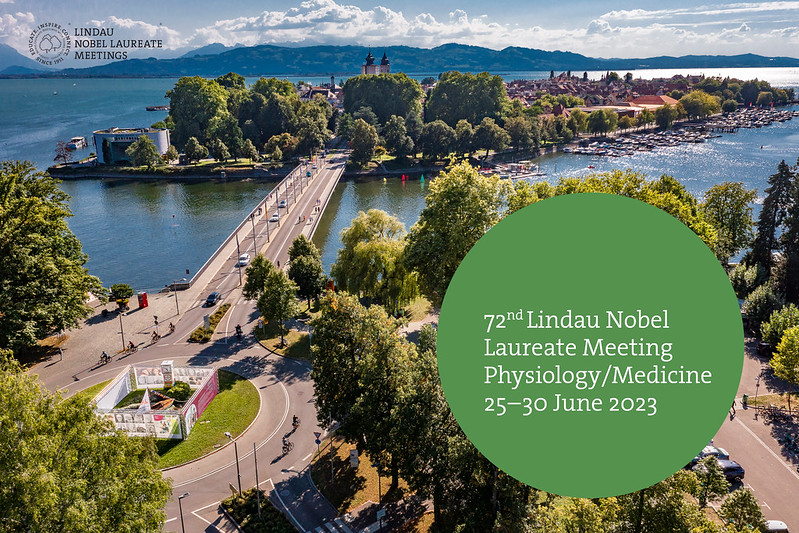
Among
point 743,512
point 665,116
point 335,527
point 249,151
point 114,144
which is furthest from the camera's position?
point 665,116

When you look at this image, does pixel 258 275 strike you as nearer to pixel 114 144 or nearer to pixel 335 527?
pixel 335 527

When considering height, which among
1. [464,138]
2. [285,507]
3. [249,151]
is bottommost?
[285,507]

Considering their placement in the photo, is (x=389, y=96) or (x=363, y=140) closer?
(x=363, y=140)

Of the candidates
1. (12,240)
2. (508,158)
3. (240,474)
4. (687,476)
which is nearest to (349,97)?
(508,158)

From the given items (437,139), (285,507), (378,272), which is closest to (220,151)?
(437,139)

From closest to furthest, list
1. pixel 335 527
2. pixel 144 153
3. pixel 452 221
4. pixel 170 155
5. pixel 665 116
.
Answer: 1. pixel 335 527
2. pixel 452 221
3. pixel 144 153
4. pixel 170 155
5. pixel 665 116

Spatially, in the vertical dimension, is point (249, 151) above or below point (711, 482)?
above

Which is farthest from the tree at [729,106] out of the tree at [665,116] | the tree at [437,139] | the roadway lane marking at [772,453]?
the roadway lane marking at [772,453]

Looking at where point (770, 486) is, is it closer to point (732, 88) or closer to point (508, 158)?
point (508, 158)
